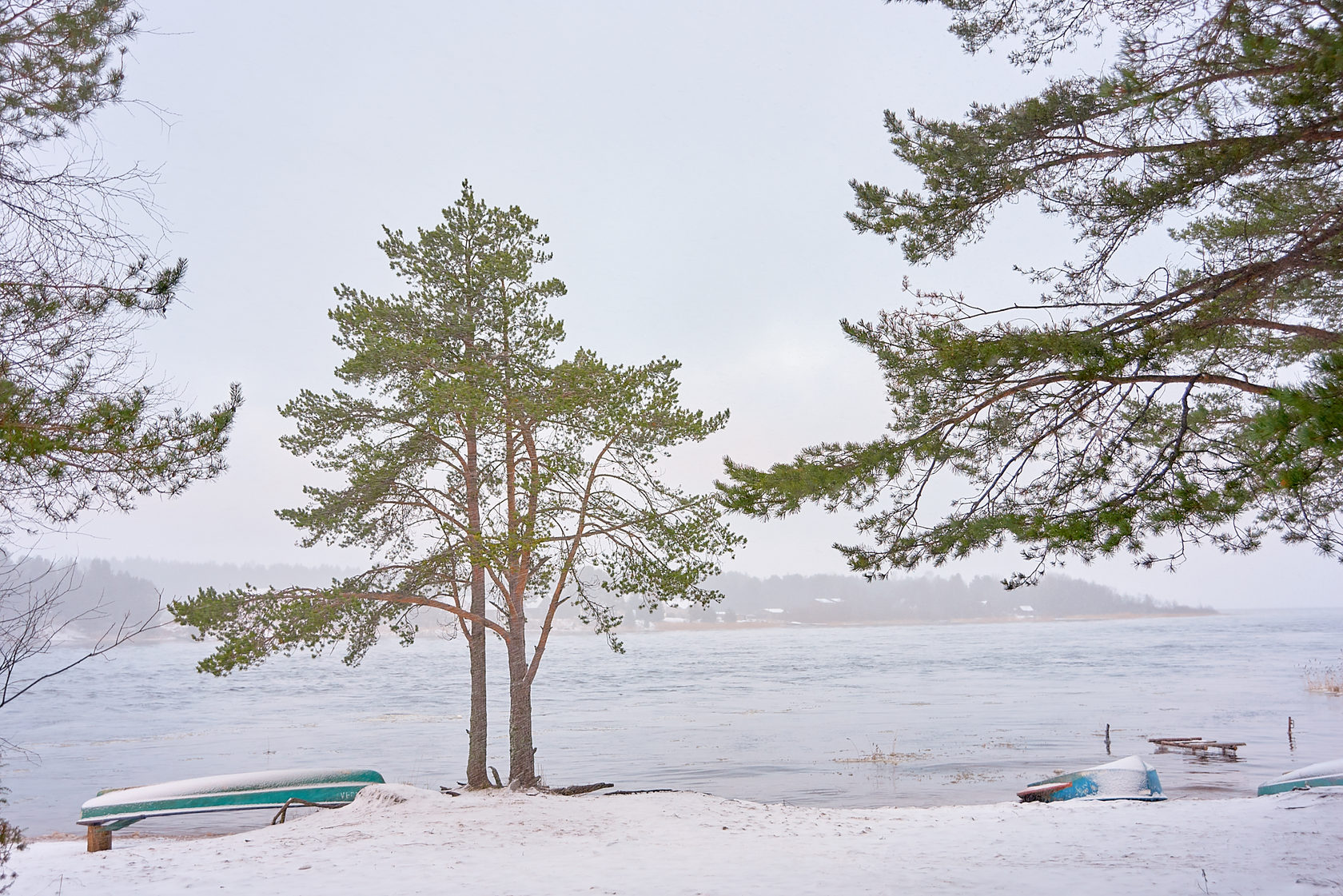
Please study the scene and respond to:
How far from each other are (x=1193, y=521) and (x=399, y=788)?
1064 cm

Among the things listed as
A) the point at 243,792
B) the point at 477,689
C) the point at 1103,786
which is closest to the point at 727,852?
the point at 477,689

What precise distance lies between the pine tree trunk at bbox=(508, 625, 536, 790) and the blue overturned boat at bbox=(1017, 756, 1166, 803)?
8.41m

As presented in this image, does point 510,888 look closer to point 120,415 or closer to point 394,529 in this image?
point 120,415

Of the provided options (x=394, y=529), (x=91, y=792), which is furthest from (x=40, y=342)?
(x=91, y=792)

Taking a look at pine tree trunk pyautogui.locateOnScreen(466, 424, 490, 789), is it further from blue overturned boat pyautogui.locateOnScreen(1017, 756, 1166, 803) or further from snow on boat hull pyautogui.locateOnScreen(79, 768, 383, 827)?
blue overturned boat pyautogui.locateOnScreen(1017, 756, 1166, 803)

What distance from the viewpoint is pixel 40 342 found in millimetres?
5238

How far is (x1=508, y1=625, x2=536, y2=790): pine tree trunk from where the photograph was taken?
527 inches

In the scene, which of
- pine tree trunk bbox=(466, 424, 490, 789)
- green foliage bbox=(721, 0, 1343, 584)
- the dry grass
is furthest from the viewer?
the dry grass

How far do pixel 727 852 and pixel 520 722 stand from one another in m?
5.88

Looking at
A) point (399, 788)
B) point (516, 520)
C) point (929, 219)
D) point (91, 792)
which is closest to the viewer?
point (929, 219)

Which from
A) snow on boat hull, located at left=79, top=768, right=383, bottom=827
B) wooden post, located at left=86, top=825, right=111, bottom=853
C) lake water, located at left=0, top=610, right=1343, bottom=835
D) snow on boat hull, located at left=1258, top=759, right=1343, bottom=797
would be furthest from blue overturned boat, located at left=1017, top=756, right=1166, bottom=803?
wooden post, located at left=86, top=825, right=111, bottom=853

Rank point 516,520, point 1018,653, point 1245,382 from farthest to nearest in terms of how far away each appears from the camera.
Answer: point 1018,653, point 516,520, point 1245,382

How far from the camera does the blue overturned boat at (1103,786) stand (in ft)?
44.6

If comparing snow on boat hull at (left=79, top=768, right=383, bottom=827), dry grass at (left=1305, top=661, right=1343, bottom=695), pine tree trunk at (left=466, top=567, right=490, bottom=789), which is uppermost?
pine tree trunk at (left=466, top=567, right=490, bottom=789)
